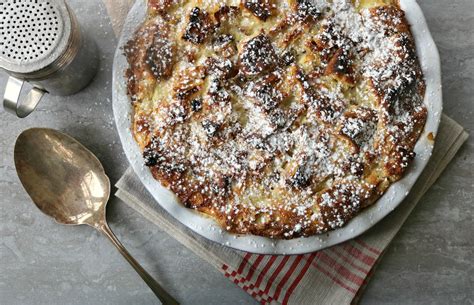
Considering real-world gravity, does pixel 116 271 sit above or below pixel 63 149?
below

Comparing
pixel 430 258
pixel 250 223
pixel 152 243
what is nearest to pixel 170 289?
pixel 152 243

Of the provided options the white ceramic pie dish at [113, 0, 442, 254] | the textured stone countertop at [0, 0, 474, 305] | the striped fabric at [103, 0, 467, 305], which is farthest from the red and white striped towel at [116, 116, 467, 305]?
the white ceramic pie dish at [113, 0, 442, 254]

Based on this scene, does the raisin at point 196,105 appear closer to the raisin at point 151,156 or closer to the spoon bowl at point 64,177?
the raisin at point 151,156

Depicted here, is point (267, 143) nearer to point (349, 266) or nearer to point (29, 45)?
point (349, 266)

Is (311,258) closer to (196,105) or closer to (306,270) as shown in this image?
(306,270)

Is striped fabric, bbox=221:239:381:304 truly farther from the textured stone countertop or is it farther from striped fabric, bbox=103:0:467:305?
the textured stone countertop

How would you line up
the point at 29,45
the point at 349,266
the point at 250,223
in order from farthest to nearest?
the point at 349,266
the point at 29,45
the point at 250,223
